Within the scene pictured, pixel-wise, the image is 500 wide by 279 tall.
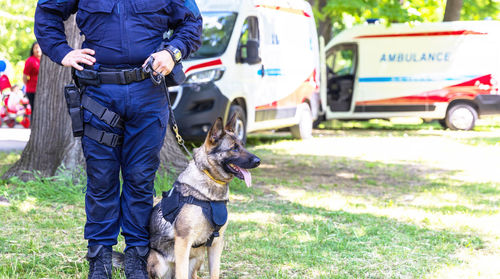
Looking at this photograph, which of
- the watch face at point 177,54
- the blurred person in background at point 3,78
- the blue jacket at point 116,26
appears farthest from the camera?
the blurred person in background at point 3,78

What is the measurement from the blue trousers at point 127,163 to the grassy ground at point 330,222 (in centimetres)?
51

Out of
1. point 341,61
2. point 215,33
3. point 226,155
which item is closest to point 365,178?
point 215,33

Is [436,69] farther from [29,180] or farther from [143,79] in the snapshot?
[143,79]

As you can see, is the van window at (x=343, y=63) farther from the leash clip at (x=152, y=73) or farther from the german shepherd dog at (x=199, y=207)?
the leash clip at (x=152, y=73)

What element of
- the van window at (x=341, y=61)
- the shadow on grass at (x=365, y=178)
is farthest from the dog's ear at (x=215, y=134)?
the van window at (x=341, y=61)

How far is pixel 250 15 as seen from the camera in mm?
10758

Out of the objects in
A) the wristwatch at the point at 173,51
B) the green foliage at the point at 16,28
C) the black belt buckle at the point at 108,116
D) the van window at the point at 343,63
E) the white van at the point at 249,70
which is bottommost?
the green foliage at the point at 16,28

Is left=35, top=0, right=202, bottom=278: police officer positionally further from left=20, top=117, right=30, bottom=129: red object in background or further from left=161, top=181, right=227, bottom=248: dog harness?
left=20, top=117, right=30, bottom=129: red object in background

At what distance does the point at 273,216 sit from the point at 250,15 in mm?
5389

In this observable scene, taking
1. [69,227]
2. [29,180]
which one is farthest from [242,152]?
[29,180]

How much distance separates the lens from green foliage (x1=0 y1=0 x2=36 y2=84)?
72.7 feet

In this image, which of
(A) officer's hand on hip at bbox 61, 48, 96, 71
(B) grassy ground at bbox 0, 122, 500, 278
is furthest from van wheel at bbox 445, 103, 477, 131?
(A) officer's hand on hip at bbox 61, 48, 96, 71

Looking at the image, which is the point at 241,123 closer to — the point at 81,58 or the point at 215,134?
the point at 215,134

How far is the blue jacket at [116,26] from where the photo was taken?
Result: 3.54 metres
